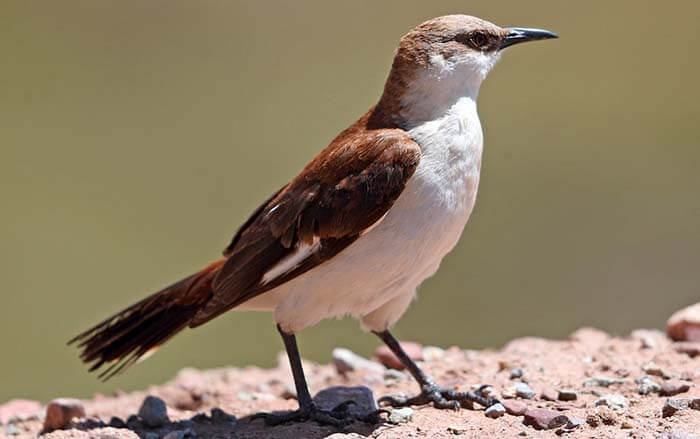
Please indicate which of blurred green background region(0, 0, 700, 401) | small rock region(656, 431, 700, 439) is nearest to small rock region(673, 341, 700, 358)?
small rock region(656, 431, 700, 439)

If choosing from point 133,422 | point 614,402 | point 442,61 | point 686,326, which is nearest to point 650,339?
point 686,326

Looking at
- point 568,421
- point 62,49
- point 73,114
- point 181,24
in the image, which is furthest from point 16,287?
point 568,421

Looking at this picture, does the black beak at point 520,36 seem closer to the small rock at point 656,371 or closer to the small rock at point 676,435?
the small rock at point 656,371

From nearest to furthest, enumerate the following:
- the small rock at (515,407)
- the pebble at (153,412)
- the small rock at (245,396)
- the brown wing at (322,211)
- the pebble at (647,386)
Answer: the brown wing at (322,211) → the small rock at (515,407) → the pebble at (647,386) → the pebble at (153,412) → the small rock at (245,396)

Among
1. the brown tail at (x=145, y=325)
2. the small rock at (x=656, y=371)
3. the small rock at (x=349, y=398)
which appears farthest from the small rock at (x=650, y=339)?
the brown tail at (x=145, y=325)

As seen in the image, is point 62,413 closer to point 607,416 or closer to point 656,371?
point 607,416

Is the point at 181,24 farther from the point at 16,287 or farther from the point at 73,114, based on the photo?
the point at 16,287
